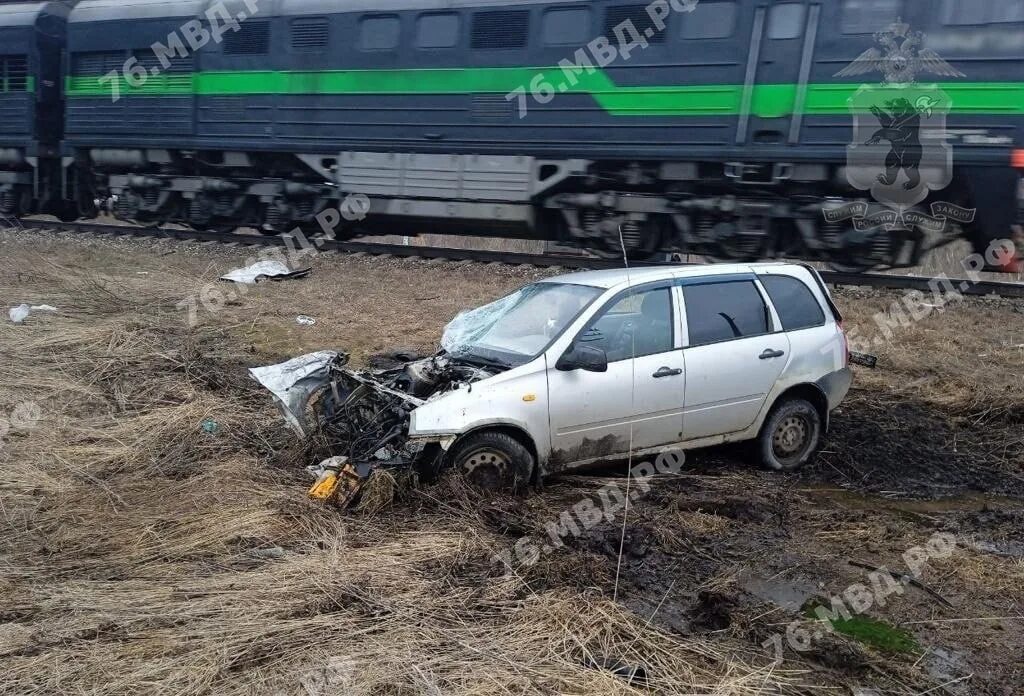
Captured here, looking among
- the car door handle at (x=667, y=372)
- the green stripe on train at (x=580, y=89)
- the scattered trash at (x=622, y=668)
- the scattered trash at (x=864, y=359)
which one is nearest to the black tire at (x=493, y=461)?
the car door handle at (x=667, y=372)

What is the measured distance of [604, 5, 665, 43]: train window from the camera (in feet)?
37.2

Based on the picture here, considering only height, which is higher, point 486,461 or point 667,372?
point 667,372

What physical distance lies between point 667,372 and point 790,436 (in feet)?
4.49

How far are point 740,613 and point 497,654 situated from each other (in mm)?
1258

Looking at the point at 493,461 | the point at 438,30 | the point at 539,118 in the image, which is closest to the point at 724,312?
the point at 493,461

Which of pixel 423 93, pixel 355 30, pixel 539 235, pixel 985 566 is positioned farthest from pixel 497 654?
pixel 355 30

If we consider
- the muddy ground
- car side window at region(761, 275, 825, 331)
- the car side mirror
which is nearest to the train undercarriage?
the muddy ground

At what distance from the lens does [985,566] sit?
14.9ft

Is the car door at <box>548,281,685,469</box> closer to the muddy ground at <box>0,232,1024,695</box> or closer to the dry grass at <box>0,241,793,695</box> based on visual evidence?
the muddy ground at <box>0,232,1024,695</box>

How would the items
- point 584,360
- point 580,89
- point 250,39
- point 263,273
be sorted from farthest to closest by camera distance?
point 250,39, point 580,89, point 263,273, point 584,360

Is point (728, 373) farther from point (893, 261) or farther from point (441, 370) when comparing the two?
point (893, 261)

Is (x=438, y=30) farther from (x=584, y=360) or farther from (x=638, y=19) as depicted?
(x=584, y=360)

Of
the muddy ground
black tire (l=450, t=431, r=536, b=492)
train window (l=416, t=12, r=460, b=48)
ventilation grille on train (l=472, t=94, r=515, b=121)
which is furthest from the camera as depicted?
train window (l=416, t=12, r=460, b=48)

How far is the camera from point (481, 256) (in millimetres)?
12703
